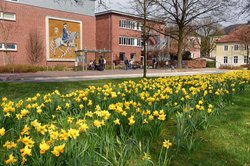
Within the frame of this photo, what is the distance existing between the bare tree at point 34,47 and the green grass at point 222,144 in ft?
116

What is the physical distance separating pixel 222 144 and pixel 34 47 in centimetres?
3716

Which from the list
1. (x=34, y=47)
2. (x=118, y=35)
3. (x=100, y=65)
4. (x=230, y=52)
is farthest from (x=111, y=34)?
(x=230, y=52)

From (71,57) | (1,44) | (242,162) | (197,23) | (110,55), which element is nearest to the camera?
→ (242,162)

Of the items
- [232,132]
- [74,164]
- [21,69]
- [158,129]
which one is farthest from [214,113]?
[21,69]

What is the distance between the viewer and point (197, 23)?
36.4 metres

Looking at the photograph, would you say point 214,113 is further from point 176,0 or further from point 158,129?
point 176,0

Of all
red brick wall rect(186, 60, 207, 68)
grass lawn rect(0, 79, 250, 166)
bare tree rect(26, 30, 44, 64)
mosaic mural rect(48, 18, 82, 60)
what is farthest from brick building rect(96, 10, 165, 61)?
grass lawn rect(0, 79, 250, 166)

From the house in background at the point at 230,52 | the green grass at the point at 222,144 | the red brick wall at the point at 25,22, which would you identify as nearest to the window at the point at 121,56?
the red brick wall at the point at 25,22

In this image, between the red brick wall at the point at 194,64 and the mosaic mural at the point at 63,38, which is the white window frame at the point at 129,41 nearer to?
the mosaic mural at the point at 63,38

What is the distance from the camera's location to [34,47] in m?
37.9

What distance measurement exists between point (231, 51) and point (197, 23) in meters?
36.5

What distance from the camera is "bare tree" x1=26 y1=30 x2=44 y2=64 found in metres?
37.7

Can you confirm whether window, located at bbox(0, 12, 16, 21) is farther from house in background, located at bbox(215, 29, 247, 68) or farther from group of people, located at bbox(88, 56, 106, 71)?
house in background, located at bbox(215, 29, 247, 68)

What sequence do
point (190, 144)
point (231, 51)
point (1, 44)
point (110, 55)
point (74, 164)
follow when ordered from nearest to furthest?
point (74, 164)
point (190, 144)
point (1, 44)
point (110, 55)
point (231, 51)
